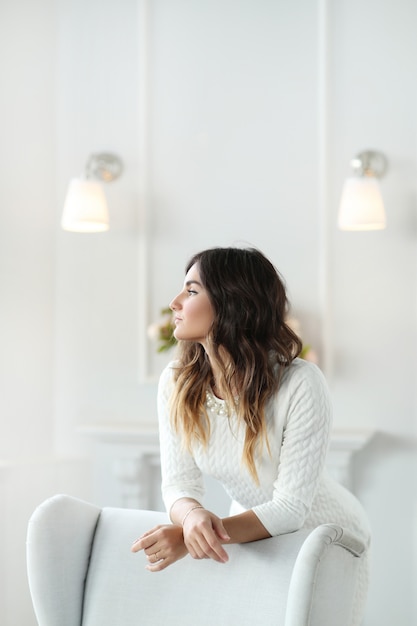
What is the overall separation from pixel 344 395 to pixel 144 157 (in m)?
1.13

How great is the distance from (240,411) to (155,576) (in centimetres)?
36

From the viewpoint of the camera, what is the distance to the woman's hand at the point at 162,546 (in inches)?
57.5

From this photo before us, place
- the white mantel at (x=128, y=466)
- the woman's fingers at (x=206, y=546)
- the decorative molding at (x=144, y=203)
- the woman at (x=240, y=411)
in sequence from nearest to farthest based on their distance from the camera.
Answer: the woman's fingers at (x=206, y=546) < the woman at (x=240, y=411) < the white mantel at (x=128, y=466) < the decorative molding at (x=144, y=203)

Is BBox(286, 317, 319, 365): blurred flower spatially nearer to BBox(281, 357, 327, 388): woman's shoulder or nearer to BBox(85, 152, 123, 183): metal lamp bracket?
BBox(85, 152, 123, 183): metal lamp bracket

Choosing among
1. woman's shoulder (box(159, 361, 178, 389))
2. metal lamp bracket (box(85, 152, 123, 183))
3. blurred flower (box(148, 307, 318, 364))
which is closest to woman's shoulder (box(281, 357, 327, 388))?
woman's shoulder (box(159, 361, 178, 389))

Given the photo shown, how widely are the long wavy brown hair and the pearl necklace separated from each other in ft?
0.05

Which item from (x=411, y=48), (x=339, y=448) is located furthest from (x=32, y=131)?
(x=339, y=448)

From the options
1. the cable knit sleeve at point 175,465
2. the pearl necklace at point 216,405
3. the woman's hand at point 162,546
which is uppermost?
the pearl necklace at point 216,405

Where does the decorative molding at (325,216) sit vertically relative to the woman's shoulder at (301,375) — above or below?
above

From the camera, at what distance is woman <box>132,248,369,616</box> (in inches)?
60.6

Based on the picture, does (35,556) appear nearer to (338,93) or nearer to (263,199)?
(263,199)

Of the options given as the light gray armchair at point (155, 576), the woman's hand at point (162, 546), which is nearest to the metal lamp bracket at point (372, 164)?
the light gray armchair at point (155, 576)

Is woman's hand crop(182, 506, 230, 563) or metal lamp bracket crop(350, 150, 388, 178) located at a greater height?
metal lamp bracket crop(350, 150, 388, 178)

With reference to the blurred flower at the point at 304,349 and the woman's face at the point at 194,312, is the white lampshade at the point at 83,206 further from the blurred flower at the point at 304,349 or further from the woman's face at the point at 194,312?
the woman's face at the point at 194,312
